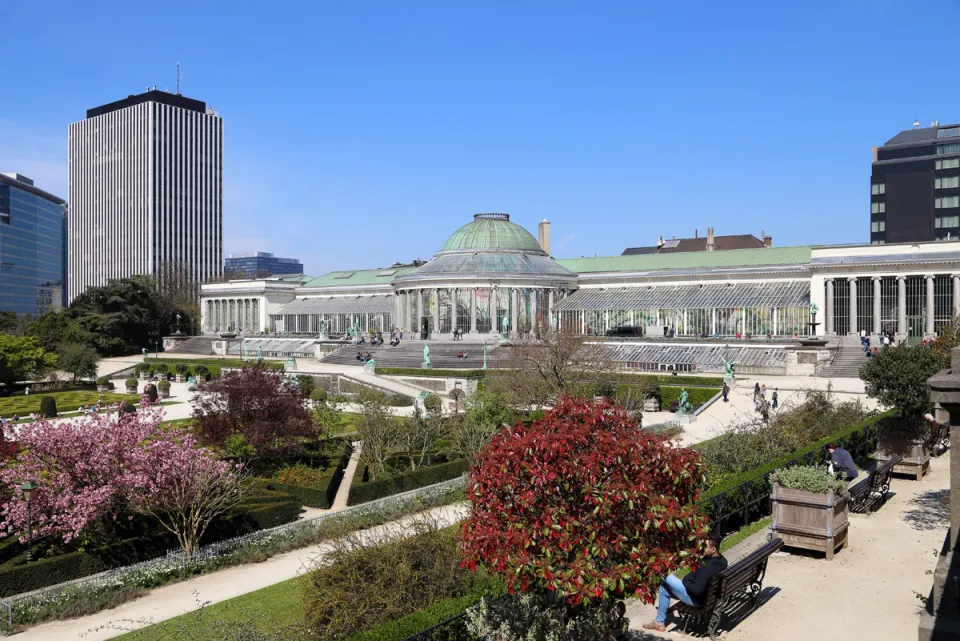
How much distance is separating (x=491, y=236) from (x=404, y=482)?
58.4 metres

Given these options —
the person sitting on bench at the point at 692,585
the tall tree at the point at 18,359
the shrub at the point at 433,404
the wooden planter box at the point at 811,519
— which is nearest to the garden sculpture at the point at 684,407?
the shrub at the point at 433,404

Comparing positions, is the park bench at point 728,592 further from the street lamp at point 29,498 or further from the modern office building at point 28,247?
the modern office building at point 28,247

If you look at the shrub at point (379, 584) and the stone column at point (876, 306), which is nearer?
the shrub at point (379, 584)

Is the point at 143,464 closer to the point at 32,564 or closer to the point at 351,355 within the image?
the point at 32,564

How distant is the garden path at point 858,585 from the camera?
11.2m

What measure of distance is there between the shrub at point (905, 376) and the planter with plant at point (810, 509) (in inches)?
359

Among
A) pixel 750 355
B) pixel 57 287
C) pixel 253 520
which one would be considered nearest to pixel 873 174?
pixel 750 355

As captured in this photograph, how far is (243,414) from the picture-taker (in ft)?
91.6

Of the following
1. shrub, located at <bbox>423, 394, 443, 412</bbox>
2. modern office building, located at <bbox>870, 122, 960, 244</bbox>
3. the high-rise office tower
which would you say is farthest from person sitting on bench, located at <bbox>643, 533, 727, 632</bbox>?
the high-rise office tower

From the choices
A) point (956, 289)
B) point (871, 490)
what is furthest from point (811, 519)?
point (956, 289)

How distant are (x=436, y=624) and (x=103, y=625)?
28.5ft

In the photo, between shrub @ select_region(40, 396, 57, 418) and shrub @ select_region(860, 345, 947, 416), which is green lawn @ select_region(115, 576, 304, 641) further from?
shrub @ select_region(40, 396, 57, 418)

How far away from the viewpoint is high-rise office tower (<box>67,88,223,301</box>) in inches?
6457

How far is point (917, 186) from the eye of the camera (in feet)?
305
